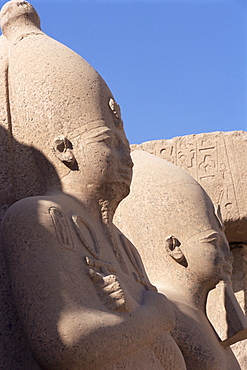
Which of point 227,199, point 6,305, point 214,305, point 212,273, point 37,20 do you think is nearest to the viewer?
point 6,305

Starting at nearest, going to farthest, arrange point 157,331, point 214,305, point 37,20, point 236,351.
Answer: point 157,331 → point 37,20 → point 214,305 → point 236,351

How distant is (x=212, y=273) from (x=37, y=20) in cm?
206

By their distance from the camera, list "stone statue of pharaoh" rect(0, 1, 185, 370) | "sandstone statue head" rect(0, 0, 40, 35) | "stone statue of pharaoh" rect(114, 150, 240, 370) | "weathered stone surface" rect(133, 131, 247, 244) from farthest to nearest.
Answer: "weathered stone surface" rect(133, 131, 247, 244)
"stone statue of pharaoh" rect(114, 150, 240, 370)
"sandstone statue head" rect(0, 0, 40, 35)
"stone statue of pharaoh" rect(0, 1, 185, 370)

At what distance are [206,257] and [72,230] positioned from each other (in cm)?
178

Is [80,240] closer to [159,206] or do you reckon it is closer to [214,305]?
[159,206]

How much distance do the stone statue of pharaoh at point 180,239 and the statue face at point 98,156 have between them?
1390 mm

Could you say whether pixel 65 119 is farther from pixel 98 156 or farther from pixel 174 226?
pixel 174 226

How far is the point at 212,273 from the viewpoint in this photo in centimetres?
522

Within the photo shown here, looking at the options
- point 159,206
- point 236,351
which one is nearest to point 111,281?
point 159,206

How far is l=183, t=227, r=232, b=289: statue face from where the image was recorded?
17.2ft

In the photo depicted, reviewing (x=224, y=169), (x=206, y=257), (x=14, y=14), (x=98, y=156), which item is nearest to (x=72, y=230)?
(x=98, y=156)

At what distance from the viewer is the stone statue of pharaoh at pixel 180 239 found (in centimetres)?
523

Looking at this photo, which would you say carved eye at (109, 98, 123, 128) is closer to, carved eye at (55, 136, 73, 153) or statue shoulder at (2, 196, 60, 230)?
carved eye at (55, 136, 73, 153)

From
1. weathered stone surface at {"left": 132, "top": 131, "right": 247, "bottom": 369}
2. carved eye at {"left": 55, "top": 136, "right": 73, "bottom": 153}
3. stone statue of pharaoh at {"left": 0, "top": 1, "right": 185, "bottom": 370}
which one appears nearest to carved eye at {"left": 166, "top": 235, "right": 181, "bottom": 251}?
stone statue of pharaoh at {"left": 0, "top": 1, "right": 185, "bottom": 370}
